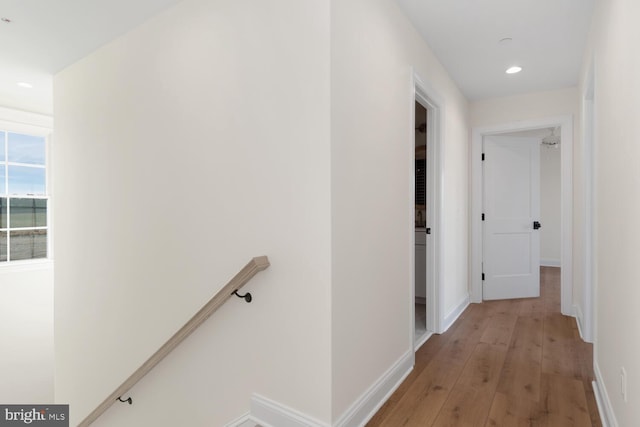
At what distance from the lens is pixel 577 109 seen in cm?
385

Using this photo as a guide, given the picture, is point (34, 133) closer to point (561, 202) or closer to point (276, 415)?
point (276, 415)

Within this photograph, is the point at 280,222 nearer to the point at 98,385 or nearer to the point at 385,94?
the point at 385,94

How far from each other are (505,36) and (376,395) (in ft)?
9.09

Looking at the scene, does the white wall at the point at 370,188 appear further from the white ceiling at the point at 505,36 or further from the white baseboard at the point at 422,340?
the white baseboard at the point at 422,340

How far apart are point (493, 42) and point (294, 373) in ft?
9.44

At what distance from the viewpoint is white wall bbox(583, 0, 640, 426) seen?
1.36 metres

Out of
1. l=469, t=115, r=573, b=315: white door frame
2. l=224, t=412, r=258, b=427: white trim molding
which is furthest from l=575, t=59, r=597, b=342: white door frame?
l=224, t=412, r=258, b=427: white trim molding

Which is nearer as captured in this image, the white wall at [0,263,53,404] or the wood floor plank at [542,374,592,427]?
the wood floor plank at [542,374,592,427]

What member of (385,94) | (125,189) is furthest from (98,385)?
(385,94)

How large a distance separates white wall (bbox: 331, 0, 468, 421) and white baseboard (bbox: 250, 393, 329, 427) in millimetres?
160

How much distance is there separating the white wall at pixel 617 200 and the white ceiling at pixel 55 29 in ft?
8.68

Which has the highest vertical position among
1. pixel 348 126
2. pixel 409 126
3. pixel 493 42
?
pixel 493 42

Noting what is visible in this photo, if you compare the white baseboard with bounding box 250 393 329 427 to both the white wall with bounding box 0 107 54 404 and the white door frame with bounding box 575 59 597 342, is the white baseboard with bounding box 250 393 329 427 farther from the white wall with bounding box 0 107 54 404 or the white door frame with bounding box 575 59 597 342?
the white wall with bounding box 0 107 54 404

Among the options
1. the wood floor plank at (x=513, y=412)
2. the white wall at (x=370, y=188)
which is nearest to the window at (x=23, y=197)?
the white wall at (x=370, y=188)
